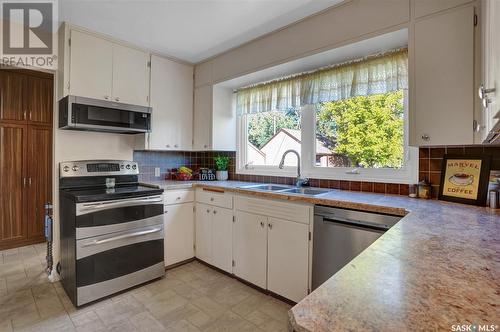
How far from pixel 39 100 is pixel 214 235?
296cm

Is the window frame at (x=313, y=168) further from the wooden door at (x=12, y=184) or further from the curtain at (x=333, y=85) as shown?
the wooden door at (x=12, y=184)

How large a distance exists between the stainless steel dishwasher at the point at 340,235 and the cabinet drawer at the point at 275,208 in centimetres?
11

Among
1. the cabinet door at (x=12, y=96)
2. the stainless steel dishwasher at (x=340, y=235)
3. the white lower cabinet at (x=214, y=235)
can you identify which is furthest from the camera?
the cabinet door at (x=12, y=96)

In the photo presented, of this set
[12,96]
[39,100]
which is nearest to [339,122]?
[39,100]

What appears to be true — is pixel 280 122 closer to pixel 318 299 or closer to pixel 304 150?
pixel 304 150

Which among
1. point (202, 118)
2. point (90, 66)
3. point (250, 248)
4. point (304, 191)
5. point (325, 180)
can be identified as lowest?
point (250, 248)

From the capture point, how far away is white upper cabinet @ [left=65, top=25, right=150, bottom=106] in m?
2.34

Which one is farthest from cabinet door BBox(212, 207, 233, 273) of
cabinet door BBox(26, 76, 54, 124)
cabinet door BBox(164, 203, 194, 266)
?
cabinet door BBox(26, 76, 54, 124)

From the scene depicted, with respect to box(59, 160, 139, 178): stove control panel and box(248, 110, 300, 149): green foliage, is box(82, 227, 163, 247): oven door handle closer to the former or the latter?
box(59, 160, 139, 178): stove control panel

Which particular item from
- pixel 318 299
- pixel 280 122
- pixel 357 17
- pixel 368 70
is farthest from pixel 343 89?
pixel 318 299

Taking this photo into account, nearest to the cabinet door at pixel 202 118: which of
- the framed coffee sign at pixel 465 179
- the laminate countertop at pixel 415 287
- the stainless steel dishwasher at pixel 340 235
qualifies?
the stainless steel dishwasher at pixel 340 235

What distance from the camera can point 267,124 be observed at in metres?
3.13

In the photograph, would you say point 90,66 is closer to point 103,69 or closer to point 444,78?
point 103,69

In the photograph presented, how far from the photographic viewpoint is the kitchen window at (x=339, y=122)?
82.4 inches
